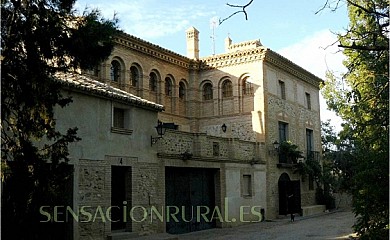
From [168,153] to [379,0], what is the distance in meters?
10.3

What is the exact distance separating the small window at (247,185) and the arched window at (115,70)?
7.60m

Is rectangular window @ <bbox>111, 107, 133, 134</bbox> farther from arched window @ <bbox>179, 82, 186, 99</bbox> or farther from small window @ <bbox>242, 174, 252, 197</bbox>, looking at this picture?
arched window @ <bbox>179, 82, 186, 99</bbox>

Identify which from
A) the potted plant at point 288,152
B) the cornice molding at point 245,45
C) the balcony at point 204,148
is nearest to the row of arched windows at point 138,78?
the cornice molding at point 245,45

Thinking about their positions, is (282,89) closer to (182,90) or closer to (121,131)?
(182,90)

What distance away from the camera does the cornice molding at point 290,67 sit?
26422 millimetres

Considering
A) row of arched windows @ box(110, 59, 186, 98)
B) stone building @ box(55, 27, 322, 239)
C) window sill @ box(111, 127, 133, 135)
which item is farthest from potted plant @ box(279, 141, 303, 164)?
window sill @ box(111, 127, 133, 135)

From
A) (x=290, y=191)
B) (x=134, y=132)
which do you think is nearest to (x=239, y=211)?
(x=290, y=191)

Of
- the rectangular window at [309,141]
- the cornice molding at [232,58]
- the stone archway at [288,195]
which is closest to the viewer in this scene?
the cornice molding at [232,58]

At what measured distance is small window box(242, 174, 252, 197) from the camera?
2308 cm

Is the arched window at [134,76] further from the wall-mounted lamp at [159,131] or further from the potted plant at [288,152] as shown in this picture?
the potted plant at [288,152]

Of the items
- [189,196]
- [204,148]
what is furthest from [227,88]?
[189,196]

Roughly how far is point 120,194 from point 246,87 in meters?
12.6

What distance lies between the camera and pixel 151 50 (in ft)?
82.2

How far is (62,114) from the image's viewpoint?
1358cm
